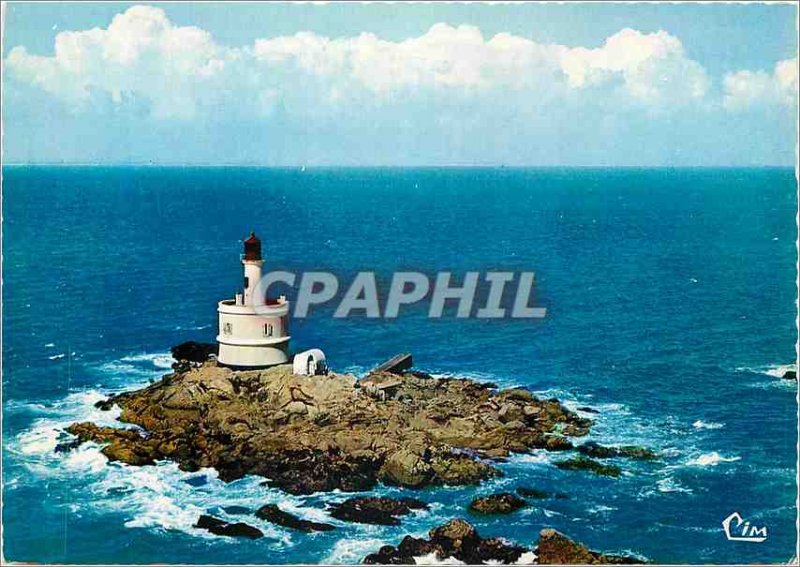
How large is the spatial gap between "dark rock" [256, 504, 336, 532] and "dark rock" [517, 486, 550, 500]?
5.95 m

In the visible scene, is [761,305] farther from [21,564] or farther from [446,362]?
[21,564]

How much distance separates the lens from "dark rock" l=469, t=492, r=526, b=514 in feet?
90.4

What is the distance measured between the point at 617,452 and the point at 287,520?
11404mm

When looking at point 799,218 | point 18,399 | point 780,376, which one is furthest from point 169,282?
point 799,218

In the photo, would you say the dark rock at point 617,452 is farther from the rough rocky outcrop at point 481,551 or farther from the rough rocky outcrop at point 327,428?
the rough rocky outcrop at point 481,551

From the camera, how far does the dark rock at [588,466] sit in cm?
3016

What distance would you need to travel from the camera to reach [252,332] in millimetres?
35375

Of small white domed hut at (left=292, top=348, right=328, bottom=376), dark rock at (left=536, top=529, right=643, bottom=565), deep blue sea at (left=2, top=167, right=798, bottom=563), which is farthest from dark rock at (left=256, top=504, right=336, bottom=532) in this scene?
small white domed hut at (left=292, top=348, right=328, bottom=376)

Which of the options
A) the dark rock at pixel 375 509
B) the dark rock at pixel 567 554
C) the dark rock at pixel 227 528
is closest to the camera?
the dark rock at pixel 567 554

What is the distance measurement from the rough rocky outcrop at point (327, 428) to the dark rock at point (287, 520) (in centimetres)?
146

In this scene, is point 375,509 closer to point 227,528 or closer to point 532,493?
point 227,528

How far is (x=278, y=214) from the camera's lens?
274 feet

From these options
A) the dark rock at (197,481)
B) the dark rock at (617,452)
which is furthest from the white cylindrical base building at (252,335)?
the dark rock at (617,452)

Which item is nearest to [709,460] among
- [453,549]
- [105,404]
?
[453,549]
